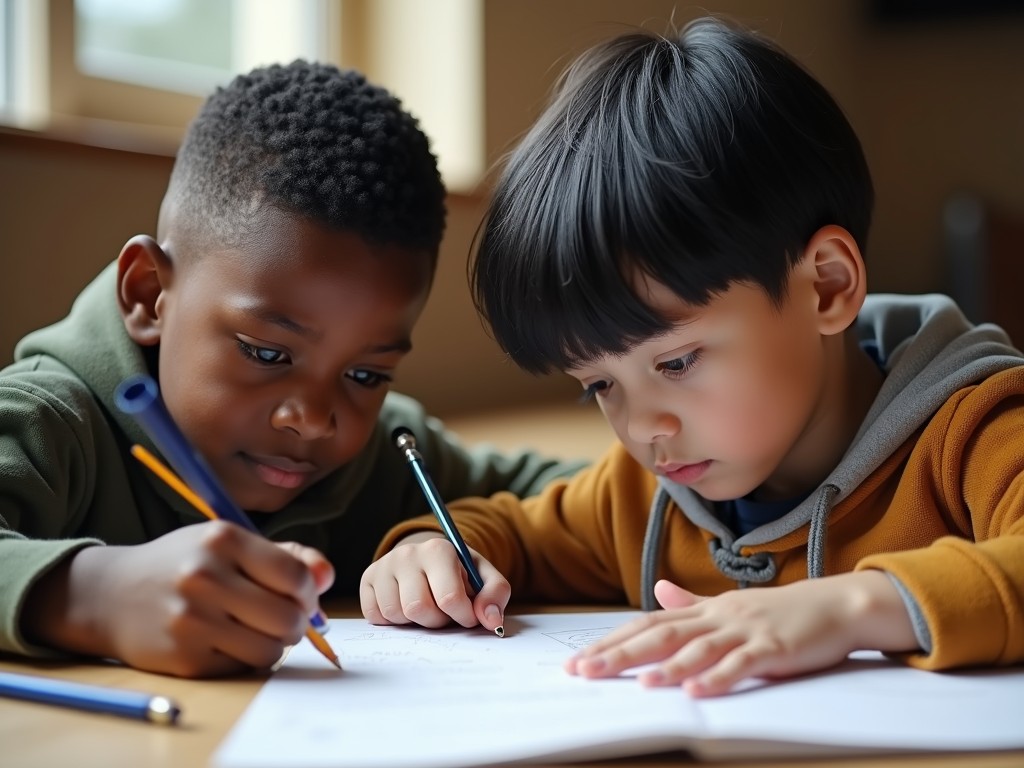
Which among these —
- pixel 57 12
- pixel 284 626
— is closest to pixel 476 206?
pixel 57 12

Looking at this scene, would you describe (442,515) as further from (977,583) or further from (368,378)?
(977,583)

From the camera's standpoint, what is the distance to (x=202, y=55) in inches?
76.6

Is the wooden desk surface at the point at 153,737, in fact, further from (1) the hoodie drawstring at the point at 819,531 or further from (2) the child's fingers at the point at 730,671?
(1) the hoodie drawstring at the point at 819,531

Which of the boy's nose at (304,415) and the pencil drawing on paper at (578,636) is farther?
the boy's nose at (304,415)

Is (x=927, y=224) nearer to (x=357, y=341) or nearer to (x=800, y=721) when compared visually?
(x=357, y=341)

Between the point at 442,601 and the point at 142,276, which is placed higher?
the point at 142,276

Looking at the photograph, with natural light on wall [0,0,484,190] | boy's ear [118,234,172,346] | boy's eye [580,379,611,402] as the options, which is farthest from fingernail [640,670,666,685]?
natural light on wall [0,0,484,190]

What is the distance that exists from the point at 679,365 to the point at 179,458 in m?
0.41

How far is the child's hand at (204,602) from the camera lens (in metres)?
0.64

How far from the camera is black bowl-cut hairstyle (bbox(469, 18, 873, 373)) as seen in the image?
0.84 meters

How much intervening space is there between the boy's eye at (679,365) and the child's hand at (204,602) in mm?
326

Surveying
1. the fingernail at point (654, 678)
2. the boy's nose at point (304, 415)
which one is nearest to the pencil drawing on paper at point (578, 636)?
the fingernail at point (654, 678)

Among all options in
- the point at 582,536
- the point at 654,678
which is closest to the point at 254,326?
the point at 582,536

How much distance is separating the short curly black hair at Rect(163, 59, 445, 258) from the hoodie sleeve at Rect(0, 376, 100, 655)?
0.21m
